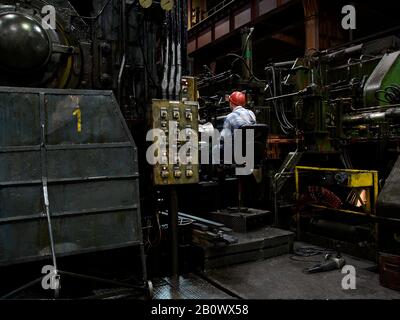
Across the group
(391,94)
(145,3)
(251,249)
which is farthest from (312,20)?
(251,249)

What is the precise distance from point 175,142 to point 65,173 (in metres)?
1.11

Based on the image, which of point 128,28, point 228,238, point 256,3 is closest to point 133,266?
point 228,238

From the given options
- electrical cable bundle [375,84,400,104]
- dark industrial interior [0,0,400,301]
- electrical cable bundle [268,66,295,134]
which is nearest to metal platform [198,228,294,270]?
dark industrial interior [0,0,400,301]

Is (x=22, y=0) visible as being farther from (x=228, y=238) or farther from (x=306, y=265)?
(x=306, y=265)

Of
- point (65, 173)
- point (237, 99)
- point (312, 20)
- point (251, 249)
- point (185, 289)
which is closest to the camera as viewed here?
point (65, 173)

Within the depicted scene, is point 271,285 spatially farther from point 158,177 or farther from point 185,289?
point 158,177

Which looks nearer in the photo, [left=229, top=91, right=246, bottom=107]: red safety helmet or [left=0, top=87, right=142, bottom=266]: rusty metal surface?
[left=0, top=87, right=142, bottom=266]: rusty metal surface

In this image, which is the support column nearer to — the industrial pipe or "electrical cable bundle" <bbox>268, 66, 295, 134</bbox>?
"electrical cable bundle" <bbox>268, 66, 295, 134</bbox>

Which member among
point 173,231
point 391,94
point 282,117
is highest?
point 391,94

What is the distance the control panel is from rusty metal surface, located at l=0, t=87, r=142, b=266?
0.41 metres

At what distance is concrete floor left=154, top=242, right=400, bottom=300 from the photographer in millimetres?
3367

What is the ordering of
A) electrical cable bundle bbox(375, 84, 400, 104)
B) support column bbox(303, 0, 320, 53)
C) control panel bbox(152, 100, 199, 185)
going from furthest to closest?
support column bbox(303, 0, 320, 53), electrical cable bundle bbox(375, 84, 400, 104), control panel bbox(152, 100, 199, 185)

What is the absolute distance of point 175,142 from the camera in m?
3.62

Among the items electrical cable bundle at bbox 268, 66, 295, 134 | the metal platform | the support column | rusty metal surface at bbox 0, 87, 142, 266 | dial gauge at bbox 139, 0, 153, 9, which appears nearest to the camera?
rusty metal surface at bbox 0, 87, 142, 266
